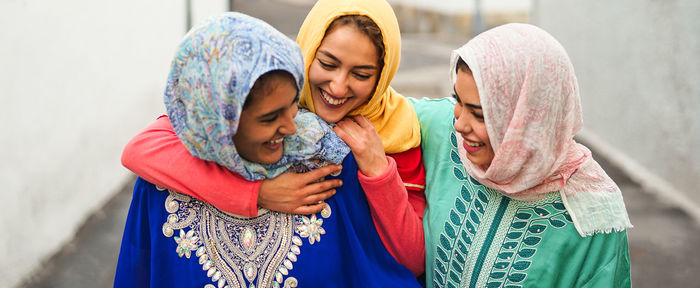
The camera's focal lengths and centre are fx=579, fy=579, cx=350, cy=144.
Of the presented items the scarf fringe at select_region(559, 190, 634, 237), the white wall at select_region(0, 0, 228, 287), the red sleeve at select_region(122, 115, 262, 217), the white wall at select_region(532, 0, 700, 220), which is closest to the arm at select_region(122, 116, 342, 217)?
the red sleeve at select_region(122, 115, 262, 217)

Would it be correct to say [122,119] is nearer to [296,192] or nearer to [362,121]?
[362,121]

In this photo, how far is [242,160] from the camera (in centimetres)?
147

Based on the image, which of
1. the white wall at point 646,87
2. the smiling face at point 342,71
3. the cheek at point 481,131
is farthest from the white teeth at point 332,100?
the white wall at point 646,87

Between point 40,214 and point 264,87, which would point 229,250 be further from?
Answer: point 40,214

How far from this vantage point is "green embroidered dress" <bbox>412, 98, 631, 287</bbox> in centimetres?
161

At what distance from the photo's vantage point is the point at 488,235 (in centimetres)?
171

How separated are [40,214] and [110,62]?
5.13ft

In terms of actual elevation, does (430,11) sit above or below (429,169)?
below

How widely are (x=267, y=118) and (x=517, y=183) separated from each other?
2.33 ft

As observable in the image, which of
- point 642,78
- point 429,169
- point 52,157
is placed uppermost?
point 429,169

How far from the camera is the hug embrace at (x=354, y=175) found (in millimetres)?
1405

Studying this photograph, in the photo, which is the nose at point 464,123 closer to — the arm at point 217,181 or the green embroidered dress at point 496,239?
the green embroidered dress at point 496,239

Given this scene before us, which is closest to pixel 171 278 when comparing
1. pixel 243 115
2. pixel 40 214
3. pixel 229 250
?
pixel 229 250

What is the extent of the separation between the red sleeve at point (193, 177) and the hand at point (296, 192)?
0.04 meters
